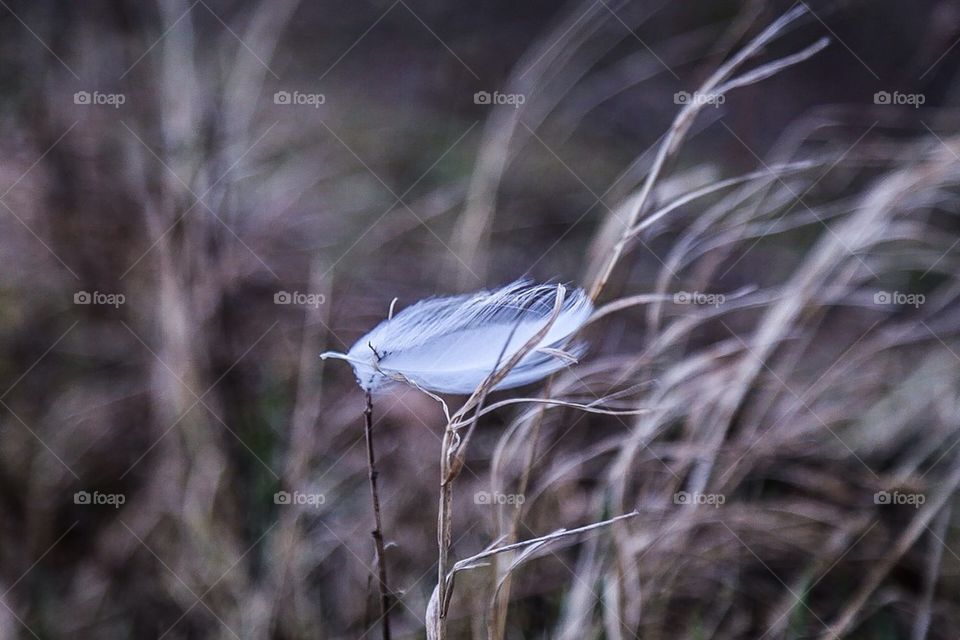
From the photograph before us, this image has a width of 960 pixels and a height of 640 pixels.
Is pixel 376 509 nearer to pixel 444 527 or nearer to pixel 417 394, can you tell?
pixel 444 527

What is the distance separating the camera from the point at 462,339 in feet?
2.40

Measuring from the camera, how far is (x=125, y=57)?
4.67 feet

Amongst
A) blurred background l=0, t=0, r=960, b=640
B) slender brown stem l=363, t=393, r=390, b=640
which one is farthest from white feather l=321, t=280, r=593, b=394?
blurred background l=0, t=0, r=960, b=640

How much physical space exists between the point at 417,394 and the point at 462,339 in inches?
24.2

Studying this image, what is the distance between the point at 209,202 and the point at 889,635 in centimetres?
123

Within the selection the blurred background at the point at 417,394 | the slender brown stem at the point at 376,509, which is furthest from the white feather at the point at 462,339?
the blurred background at the point at 417,394

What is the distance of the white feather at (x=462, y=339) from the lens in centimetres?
72

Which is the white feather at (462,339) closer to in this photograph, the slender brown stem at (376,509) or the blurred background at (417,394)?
the slender brown stem at (376,509)

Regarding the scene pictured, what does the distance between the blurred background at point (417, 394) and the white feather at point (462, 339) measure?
0.15m

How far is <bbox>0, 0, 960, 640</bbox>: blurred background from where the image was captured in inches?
42.3

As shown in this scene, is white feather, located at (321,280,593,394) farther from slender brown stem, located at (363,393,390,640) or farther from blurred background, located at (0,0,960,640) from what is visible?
blurred background, located at (0,0,960,640)

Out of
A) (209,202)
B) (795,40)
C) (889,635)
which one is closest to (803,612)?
(889,635)

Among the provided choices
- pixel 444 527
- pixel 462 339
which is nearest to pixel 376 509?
pixel 444 527

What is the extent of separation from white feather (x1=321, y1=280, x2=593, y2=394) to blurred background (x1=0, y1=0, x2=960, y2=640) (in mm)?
147
